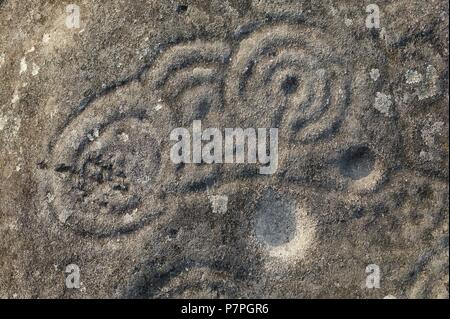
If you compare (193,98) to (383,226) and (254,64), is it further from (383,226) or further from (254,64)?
(383,226)

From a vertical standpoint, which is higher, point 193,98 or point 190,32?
point 190,32

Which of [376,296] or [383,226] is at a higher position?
[383,226]

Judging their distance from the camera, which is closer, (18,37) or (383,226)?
(383,226)

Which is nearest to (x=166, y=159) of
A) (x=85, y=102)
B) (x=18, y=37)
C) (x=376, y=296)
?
(x=85, y=102)

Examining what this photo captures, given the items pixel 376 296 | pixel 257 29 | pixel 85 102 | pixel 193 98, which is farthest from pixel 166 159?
pixel 376 296

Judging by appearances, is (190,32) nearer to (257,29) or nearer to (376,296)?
(257,29)

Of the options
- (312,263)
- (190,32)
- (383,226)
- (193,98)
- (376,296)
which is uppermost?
(190,32)
